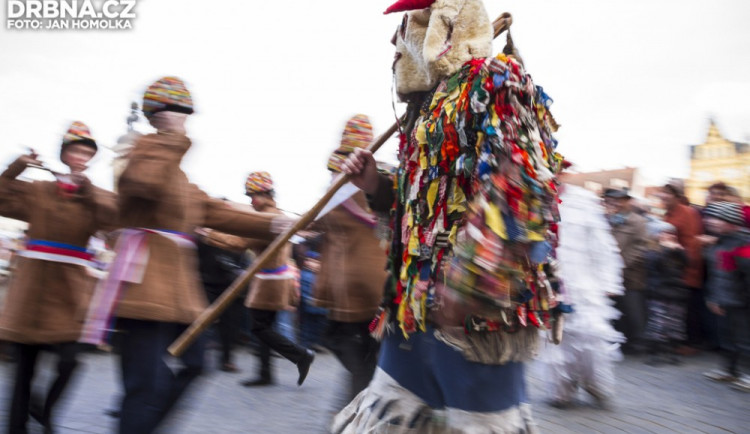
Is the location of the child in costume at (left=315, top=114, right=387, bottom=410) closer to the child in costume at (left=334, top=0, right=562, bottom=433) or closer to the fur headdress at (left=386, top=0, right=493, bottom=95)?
the child in costume at (left=334, top=0, right=562, bottom=433)

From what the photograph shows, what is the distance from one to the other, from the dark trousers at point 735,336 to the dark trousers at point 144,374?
5.48 meters

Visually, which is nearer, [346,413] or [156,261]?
[346,413]

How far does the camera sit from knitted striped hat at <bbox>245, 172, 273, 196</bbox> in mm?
5934

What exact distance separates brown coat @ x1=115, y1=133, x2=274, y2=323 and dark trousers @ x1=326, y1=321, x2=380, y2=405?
1230 millimetres

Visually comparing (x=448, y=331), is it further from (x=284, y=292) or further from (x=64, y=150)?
(x=284, y=292)

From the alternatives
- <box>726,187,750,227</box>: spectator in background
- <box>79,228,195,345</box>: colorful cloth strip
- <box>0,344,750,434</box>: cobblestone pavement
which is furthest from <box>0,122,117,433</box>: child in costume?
<box>726,187,750,227</box>: spectator in background

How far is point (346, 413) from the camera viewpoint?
7.24ft

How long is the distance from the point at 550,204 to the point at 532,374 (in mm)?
4703

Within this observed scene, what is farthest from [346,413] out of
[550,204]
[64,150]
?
[64,150]

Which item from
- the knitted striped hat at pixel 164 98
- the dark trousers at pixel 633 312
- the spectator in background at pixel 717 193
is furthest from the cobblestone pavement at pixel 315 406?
the spectator in background at pixel 717 193

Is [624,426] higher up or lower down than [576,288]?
lower down

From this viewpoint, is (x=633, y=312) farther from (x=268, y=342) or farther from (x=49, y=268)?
(x=49, y=268)

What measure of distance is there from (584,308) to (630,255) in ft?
8.72

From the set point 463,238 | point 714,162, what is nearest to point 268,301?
point 463,238
